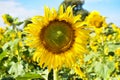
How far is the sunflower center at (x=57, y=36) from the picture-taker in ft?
6.53

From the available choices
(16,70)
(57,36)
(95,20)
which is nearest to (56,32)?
(57,36)

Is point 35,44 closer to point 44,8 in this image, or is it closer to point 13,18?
point 44,8

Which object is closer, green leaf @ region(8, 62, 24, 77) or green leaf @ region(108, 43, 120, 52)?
green leaf @ region(8, 62, 24, 77)

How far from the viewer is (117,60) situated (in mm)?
4953

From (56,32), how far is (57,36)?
0.13 ft

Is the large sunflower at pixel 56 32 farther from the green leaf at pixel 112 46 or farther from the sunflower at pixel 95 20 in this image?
the sunflower at pixel 95 20

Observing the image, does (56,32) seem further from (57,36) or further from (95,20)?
(95,20)

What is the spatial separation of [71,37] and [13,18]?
1751 mm

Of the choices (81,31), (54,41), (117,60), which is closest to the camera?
(54,41)

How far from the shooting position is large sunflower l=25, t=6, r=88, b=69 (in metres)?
2.04

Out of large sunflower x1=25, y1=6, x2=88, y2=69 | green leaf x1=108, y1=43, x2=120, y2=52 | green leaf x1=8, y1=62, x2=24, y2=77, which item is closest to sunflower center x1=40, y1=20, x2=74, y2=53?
large sunflower x1=25, y1=6, x2=88, y2=69

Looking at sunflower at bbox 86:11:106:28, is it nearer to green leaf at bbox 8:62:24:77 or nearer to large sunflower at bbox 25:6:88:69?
green leaf at bbox 8:62:24:77

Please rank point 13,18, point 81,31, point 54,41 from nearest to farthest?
point 54,41
point 81,31
point 13,18

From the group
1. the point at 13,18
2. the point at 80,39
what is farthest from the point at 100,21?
the point at 80,39
